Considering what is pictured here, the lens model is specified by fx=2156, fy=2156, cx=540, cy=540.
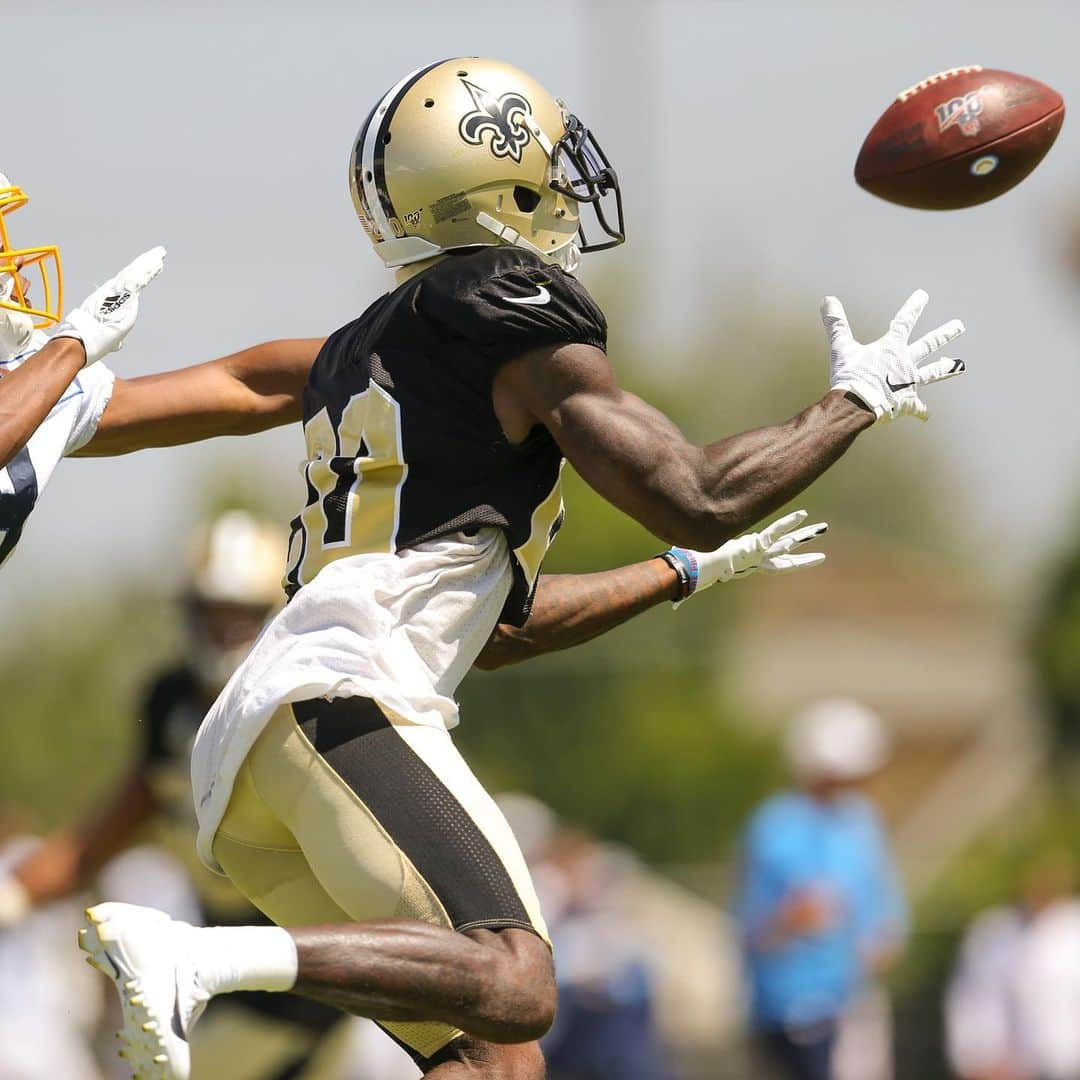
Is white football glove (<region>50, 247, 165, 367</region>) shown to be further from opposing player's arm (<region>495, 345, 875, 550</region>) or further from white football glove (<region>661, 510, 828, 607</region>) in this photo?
white football glove (<region>661, 510, 828, 607</region>)

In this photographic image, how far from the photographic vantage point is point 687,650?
56.0ft

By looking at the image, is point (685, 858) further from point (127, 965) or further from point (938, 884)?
point (127, 965)

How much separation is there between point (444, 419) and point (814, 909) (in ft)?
17.9

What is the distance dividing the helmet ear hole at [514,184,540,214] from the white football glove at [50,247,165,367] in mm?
870

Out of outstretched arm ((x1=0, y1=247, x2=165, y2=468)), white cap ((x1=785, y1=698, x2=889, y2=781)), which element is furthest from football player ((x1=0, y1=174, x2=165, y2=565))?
white cap ((x1=785, y1=698, x2=889, y2=781))

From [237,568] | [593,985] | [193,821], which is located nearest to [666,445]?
[237,568]

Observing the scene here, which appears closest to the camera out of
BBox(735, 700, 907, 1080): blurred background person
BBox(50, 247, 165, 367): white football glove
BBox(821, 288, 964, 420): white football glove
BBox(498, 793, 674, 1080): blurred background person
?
BBox(821, 288, 964, 420): white football glove

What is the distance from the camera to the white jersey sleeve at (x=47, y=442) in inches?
176

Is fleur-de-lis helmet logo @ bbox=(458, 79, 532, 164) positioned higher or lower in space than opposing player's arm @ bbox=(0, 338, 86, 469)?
higher

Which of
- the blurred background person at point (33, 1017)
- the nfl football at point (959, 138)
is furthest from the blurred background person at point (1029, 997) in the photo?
the nfl football at point (959, 138)

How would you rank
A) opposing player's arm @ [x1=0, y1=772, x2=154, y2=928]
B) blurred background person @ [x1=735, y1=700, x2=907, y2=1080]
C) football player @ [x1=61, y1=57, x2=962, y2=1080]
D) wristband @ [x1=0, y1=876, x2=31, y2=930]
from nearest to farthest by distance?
football player @ [x1=61, y1=57, x2=962, y2=1080], opposing player's arm @ [x1=0, y1=772, x2=154, y2=928], wristband @ [x1=0, y1=876, x2=31, y2=930], blurred background person @ [x1=735, y1=700, x2=907, y2=1080]

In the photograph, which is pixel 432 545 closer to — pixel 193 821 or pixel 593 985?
pixel 193 821

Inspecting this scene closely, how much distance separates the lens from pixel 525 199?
13.9ft

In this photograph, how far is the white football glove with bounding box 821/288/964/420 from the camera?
4082 millimetres
